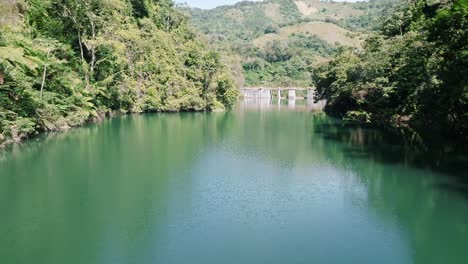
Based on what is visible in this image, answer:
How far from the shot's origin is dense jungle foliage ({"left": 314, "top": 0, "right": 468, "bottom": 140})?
78.7ft

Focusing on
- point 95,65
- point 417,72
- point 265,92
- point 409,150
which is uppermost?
point 95,65

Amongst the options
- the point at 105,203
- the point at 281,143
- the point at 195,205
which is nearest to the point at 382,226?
the point at 195,205

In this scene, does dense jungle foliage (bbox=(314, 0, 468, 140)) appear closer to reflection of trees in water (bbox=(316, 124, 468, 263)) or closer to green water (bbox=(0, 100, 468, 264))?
reflection of trees in water (bbox=(316, 124, 468, 263))

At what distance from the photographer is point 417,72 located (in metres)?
32.8

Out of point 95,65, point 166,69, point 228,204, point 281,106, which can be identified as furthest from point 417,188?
point 281,106

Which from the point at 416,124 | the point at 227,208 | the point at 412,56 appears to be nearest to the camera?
the point at 227,208

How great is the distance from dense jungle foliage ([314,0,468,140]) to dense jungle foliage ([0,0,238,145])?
71.5 ft

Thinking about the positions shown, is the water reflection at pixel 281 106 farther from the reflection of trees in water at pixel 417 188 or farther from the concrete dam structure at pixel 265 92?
the reflection of trees in water at pixel 417 188

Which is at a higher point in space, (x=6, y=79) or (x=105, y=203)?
(x=6, y=79)

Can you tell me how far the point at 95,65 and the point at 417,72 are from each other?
3369 centimetres

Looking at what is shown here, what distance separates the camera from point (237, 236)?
543 inches

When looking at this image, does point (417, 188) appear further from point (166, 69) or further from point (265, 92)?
point (265, 92)

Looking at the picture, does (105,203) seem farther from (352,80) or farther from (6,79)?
(352,80)

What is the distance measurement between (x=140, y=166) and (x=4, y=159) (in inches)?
295
